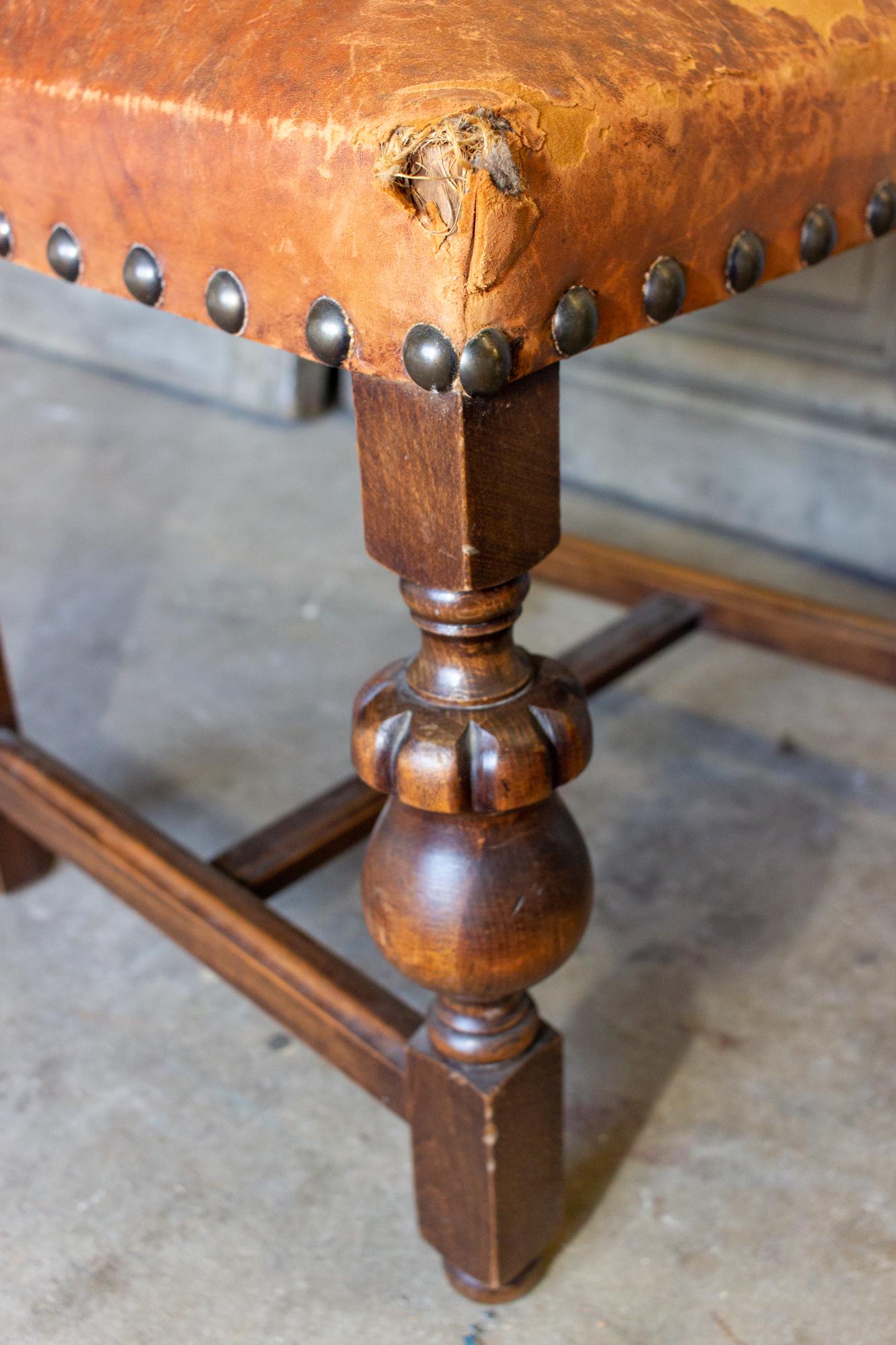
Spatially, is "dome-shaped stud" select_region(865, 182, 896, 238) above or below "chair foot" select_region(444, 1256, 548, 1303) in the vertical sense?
above

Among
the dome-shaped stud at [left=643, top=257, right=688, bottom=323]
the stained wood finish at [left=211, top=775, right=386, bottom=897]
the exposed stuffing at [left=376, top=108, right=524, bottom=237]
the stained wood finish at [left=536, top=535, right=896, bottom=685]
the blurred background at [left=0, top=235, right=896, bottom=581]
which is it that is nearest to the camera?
the exposed stuffing at [left=376, top=108, right=524, bottom=237]

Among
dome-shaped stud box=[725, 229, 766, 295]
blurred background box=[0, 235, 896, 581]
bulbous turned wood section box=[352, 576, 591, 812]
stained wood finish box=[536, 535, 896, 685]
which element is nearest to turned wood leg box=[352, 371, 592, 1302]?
bulbous turned wood section box=[352, 576, 591, 812]

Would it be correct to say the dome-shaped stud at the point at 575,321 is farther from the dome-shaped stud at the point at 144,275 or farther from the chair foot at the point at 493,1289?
the chair foot at the point at 493,1289

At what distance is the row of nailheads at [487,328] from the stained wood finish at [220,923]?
0.35 metres

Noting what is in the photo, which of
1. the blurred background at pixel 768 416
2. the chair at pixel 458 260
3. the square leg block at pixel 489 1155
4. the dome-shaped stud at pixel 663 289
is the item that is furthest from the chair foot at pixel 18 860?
the blurred background at pixel 768 416

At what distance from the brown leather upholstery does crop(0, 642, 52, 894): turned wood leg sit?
43 centimetres

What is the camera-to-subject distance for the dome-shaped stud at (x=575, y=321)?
492 millimetres

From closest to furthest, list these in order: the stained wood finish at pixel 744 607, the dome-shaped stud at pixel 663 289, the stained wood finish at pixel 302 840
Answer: the dome-shaped stud at pixel 663 289 → the stained wood finish at pixel 302 840 → the stained wood finish at pixel 744 607

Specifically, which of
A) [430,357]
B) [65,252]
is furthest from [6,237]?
[430,357]

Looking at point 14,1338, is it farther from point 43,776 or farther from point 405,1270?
point 43,776

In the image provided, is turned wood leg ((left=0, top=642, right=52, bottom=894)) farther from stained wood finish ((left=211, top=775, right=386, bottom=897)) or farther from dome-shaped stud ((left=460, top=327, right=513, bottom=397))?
dome-shaped stud ((left=460, top=327, right=513, bottom=397))

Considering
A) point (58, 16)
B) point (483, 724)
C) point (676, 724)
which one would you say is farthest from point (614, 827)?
point (58, 16)

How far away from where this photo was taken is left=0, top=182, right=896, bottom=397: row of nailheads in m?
0.46

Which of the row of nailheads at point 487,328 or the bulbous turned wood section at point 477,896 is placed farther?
the bulbous turned wood section at point 477,896
